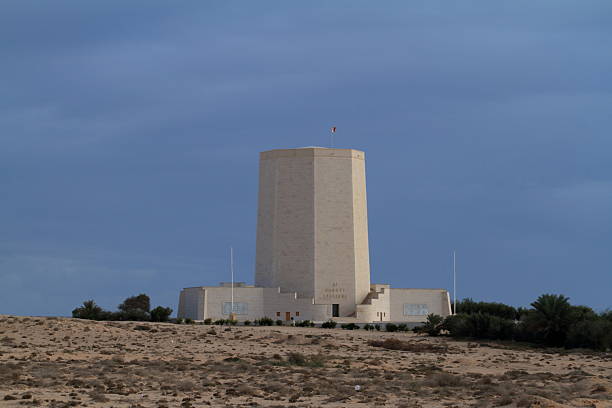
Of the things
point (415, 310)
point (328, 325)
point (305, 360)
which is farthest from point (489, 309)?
point (305, 360)

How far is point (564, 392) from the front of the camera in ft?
90.3

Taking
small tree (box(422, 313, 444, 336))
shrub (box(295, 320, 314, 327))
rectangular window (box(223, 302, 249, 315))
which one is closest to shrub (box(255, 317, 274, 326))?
shrub (box(295, 320, 314, 327))

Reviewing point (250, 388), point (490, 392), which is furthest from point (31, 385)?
point (490, 392)

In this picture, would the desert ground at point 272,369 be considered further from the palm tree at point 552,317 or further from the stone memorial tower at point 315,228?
the stone memorial tower at point 315,228

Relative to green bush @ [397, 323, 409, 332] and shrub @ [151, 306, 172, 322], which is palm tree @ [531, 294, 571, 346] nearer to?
green bush @ [397, 323, 409, 332]

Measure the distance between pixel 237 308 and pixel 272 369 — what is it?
26.2m

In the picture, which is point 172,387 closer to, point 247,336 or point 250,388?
point 250,388

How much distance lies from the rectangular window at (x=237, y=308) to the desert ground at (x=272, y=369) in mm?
7900

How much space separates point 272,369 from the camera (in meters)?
33.7

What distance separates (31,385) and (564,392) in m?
15.5

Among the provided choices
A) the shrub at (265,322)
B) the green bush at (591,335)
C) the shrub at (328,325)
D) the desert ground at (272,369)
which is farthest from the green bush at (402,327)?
the green bush at (591,335)

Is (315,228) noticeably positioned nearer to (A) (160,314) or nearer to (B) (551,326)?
(A) (160,314)

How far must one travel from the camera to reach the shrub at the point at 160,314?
56.5 meters

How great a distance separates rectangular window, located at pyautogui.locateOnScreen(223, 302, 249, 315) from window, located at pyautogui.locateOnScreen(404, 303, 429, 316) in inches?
433
